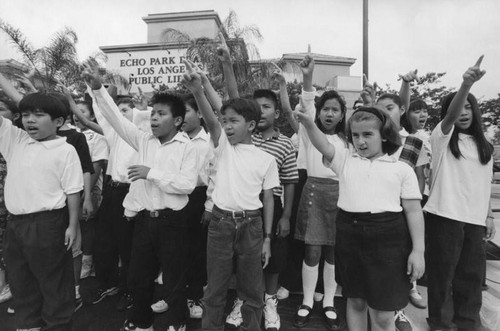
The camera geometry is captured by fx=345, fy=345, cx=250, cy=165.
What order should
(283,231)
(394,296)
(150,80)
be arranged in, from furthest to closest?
(150,80) → (283,231) → (394,296)

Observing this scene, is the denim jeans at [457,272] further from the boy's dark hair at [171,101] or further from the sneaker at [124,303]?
the sneaker at [124,303]

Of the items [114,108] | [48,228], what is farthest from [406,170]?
[48,228]

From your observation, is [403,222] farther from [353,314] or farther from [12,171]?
[12,171]

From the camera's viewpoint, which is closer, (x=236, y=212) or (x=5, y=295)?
(x=236, y=212)

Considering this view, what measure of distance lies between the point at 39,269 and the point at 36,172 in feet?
2.14

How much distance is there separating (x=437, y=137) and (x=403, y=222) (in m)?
0.94

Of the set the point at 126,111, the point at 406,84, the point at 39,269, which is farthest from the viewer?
the point at 126,111

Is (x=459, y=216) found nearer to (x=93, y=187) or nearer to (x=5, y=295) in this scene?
(x=93, y=187)

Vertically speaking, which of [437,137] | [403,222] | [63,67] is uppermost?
[63,67]

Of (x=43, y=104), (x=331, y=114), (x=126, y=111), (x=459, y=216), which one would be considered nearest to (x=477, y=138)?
(x=459, y=216)

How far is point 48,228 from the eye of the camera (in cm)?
234

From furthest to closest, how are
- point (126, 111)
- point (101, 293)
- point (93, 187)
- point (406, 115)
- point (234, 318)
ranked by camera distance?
point (126, 111) < point (93, 187) < point (406, 115) < point (101, 293) < point (234, 318)

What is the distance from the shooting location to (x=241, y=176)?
246cm

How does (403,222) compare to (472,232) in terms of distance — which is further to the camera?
(472,232)
